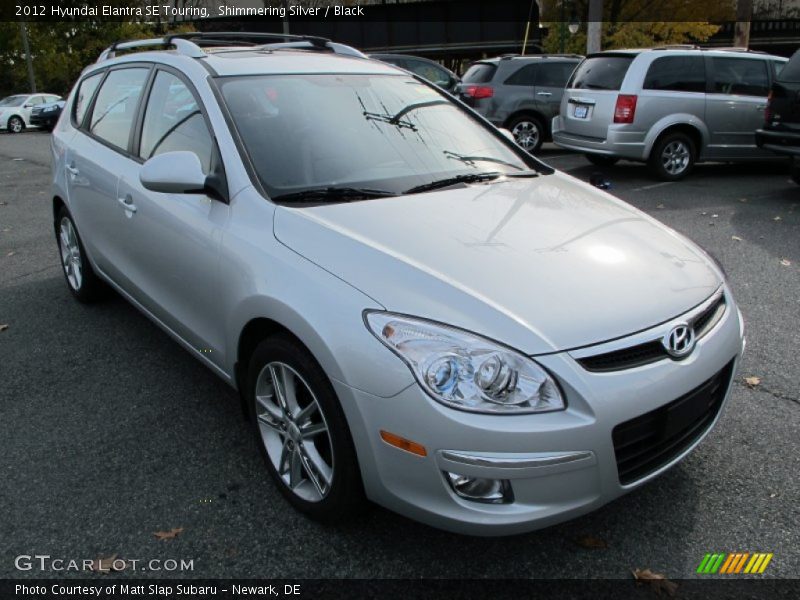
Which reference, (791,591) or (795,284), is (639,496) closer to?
(791,591)

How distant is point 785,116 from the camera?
826 centimetres

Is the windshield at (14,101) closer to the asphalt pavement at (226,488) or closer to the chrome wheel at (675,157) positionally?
the chrome wheel at (675,157)

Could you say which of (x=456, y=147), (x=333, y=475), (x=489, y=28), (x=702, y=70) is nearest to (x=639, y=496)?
(x=333, y=475)

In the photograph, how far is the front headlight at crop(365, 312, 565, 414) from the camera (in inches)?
82.9

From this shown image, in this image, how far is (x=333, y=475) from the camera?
2432 mm

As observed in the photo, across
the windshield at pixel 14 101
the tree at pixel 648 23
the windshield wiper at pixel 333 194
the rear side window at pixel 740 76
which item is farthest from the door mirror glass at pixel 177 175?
the windshield at pixel 14 101

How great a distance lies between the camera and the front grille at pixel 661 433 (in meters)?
2.23

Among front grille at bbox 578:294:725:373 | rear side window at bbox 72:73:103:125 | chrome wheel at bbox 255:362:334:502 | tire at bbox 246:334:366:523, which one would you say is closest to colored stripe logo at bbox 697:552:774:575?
front grille at bbox 578:294:725:373

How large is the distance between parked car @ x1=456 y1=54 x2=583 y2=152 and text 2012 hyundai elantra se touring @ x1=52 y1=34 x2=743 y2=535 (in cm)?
904

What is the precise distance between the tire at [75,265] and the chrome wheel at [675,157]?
7.91 meters

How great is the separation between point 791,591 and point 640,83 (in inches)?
333

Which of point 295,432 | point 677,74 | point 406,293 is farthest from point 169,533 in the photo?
point 677,74

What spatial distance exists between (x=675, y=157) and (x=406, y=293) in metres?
8.86

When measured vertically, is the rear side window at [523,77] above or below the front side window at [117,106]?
above
